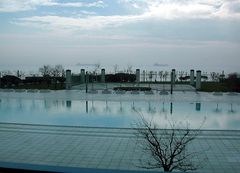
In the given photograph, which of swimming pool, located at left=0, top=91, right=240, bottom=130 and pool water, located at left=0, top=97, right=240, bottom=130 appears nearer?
pool water, located at left=0, top=97, right=240, bottom=130

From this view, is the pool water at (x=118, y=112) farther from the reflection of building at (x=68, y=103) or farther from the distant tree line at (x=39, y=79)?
the distant tree line at (x=39, y=79)

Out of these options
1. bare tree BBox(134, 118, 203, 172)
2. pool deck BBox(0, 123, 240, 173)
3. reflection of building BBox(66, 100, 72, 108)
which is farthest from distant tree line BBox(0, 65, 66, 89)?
bare tree BBox(134, 118, 203, 172)

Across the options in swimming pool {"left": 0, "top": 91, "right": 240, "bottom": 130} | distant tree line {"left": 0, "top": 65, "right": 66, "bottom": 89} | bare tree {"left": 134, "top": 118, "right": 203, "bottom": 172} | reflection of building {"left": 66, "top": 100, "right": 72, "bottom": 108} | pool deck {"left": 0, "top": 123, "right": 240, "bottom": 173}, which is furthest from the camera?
distant tree line {"left": 0, "top": 65, "right": 66, "bottom": 89}

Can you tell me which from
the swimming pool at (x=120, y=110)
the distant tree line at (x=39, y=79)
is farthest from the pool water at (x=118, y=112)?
the distant tree line at (x=39, y=79)

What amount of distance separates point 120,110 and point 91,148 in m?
4.18

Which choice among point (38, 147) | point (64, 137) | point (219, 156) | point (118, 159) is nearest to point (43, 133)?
point (64, 137)

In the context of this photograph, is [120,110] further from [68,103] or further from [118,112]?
[68,103]

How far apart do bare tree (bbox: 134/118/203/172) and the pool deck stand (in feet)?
0.54

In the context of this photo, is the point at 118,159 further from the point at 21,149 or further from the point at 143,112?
the point at 143,112

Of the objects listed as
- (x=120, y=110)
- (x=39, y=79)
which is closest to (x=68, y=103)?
(x=120, y=110)

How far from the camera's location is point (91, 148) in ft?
18.3

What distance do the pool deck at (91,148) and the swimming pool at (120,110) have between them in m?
0.78

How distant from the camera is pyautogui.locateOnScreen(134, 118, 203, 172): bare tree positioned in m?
3.65

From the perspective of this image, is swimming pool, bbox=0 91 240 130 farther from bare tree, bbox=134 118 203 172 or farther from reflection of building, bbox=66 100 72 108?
bare tree, bbox=134 118 203 172
